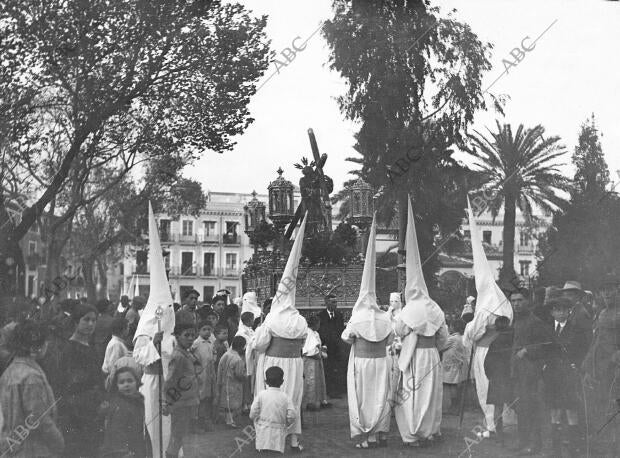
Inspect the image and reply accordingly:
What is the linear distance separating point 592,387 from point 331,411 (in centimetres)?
464

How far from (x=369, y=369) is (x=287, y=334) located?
1092mm

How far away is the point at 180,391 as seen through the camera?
805cm

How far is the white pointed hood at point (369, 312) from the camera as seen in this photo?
9672 mm

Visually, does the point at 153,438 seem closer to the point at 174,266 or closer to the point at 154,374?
the point at 154,374

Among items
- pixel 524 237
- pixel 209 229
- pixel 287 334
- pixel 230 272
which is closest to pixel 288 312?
pixel 287 334

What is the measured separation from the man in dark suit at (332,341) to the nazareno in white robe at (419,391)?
3415 mm

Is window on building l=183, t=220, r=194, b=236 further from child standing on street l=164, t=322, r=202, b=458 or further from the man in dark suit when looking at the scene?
child standing on street l=164, t=322, r=202, b=458

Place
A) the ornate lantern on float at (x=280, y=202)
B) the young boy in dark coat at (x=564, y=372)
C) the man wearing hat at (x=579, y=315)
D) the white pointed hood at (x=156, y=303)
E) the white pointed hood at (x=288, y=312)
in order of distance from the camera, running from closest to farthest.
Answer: the white pointed hood at (x=156, y=303)
the young boy in dark coat at (x=564, y=372)
the man wearing hat at (x=579, y=315)
the white pointed hood at (x=288, y=312)
the ornate lantern on float at (x=280, y=202)

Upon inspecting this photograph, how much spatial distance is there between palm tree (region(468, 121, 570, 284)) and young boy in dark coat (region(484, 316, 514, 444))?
11900mm

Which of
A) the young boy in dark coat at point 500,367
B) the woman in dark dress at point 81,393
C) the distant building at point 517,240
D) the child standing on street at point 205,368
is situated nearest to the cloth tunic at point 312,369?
the child standing on street at point 205,368

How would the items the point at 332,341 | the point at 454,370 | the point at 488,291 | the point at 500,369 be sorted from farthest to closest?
the point at 332,341 < the point at 454,370 < the point at 488,291 < the point at 500,369

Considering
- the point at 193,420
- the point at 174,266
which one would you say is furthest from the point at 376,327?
the point at 174,266

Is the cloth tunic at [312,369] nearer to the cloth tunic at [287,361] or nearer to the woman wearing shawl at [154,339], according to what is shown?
the cloth tunic at [287,361]

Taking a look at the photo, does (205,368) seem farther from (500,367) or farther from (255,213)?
(255,213)
